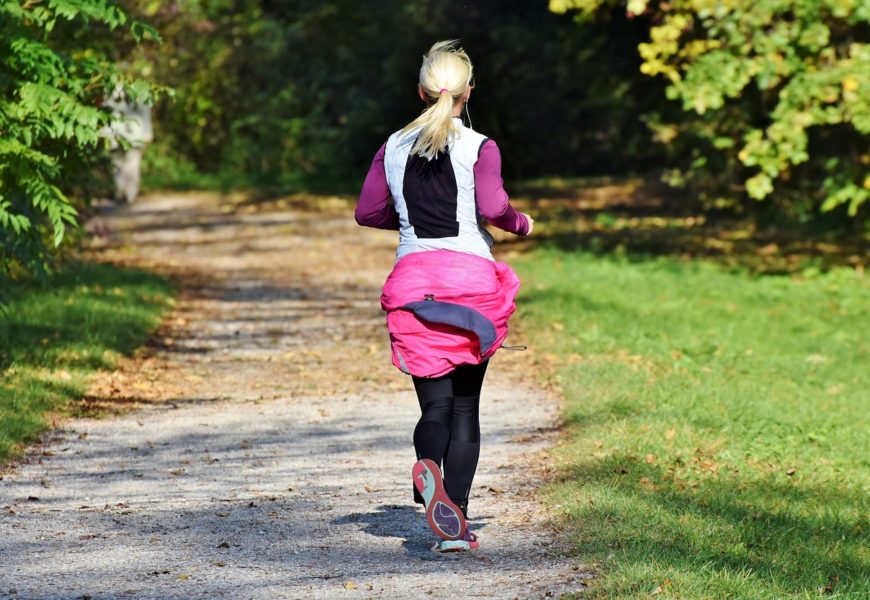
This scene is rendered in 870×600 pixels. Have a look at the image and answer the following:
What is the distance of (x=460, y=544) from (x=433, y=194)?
134cm

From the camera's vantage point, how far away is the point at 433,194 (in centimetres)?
554

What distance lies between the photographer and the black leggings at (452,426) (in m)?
5.56

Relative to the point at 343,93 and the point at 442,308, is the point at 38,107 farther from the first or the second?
the point at 343,93

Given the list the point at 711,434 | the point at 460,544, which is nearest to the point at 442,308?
the point at 460,544

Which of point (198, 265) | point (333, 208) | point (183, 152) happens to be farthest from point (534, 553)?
point (183, 152)

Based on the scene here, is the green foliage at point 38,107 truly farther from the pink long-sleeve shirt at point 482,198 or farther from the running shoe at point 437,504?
the running shoe at point 437,504

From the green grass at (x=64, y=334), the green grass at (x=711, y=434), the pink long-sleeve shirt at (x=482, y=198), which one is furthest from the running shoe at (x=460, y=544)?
the green grass at (x=64, y=334)

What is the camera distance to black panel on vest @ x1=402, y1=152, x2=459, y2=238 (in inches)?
217

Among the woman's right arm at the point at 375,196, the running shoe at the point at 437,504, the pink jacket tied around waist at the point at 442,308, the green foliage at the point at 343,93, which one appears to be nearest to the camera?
the running shoe at the point at 437,504

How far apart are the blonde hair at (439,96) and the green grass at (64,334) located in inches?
132

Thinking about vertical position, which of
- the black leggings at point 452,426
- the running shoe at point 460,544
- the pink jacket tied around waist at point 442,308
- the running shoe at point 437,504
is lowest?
the running shoe at point 460,544

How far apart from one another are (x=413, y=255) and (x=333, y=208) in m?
21.7

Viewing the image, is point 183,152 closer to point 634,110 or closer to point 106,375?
point 634,110

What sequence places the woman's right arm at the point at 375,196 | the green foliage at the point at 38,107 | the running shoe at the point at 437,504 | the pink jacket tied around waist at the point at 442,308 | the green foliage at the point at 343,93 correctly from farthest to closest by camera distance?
the green foliage at the point at 343,93 → the green foliage at the point at 38,107 → the woman's right arm at the point at 375,196 → the pink jacket tied around waist at the point at 442,308 → the running shoe at the point at 437,504
